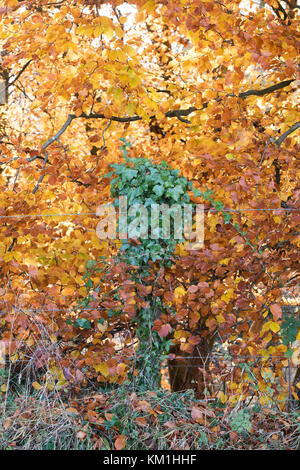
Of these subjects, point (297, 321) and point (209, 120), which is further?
point (209, 120)

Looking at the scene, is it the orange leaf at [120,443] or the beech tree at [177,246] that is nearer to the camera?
the orange leaf at [120,443]

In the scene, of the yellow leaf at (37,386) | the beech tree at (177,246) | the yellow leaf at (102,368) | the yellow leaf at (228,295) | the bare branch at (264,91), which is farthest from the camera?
the bare branch at (264,91)

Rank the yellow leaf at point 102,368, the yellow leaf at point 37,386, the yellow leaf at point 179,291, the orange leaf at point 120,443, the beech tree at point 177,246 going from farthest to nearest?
1. the yellow leaf at point 179,291
2. the beech tree at point 177,246
3. the yellow leaf at point 102,368
4. the yellow leaf at point 37,386
5. the orange leaf at point 120,443

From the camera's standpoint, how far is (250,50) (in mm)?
4781

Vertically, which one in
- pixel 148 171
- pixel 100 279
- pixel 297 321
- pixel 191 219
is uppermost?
pixel 148 171

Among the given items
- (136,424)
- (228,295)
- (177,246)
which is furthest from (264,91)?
(136,424)

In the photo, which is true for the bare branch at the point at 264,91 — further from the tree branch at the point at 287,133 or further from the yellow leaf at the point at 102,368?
the yellow leaf at the point at 102,368

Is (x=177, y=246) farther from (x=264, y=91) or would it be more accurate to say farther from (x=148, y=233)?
(x=264, y=91)

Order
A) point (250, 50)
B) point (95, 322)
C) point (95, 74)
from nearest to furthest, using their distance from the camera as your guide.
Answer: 1. point (95, 322)
2. point (250, 50)
3. point (95, 74)

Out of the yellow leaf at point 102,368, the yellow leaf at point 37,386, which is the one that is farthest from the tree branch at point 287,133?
the yellow leaf at point 37,386

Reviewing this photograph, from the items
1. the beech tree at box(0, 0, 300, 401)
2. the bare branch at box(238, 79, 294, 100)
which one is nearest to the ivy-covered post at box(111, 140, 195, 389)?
the beech tree at box(0, 0, 300, 401)

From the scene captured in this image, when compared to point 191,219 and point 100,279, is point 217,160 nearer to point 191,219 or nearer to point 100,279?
point 191,219

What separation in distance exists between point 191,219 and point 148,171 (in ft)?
1.73

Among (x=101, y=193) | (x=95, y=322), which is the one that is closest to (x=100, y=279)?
(x=95, y=322)
